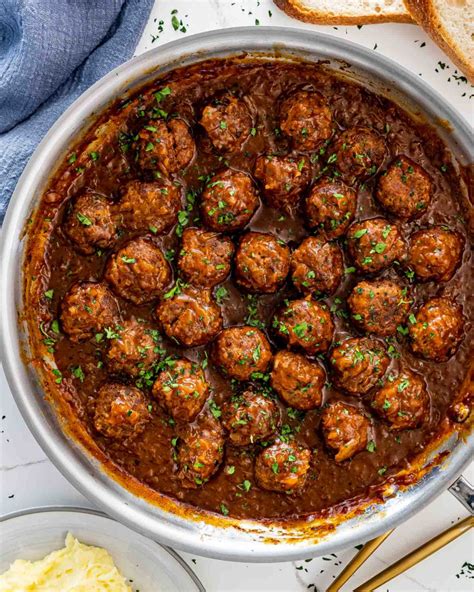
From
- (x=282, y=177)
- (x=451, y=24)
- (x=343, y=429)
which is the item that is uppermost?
(x=451, y=24)

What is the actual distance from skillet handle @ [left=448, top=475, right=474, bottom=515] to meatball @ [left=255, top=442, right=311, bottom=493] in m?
0.91

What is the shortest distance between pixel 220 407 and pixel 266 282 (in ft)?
2.71

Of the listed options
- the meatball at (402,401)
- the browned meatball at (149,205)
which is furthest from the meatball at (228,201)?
the meatball at (402,401)

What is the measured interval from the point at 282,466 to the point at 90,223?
180 centimetres

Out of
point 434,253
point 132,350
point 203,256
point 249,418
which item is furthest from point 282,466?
point 434,253

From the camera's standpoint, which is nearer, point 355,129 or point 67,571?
point 355,129

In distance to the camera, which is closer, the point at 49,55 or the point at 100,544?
the point at 49,55

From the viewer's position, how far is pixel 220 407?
4676 millimetres

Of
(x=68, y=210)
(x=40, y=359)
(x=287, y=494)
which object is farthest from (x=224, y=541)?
(x=68, y=210)

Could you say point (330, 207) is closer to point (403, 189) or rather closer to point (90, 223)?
point (403, 189)

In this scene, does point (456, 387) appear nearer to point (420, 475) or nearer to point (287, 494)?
point (420, 475)

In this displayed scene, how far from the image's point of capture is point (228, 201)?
4.39m

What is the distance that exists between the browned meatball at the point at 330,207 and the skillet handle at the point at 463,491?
168cm

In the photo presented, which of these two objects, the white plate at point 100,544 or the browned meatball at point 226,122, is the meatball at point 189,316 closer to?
the browned meatball at point 226,122
